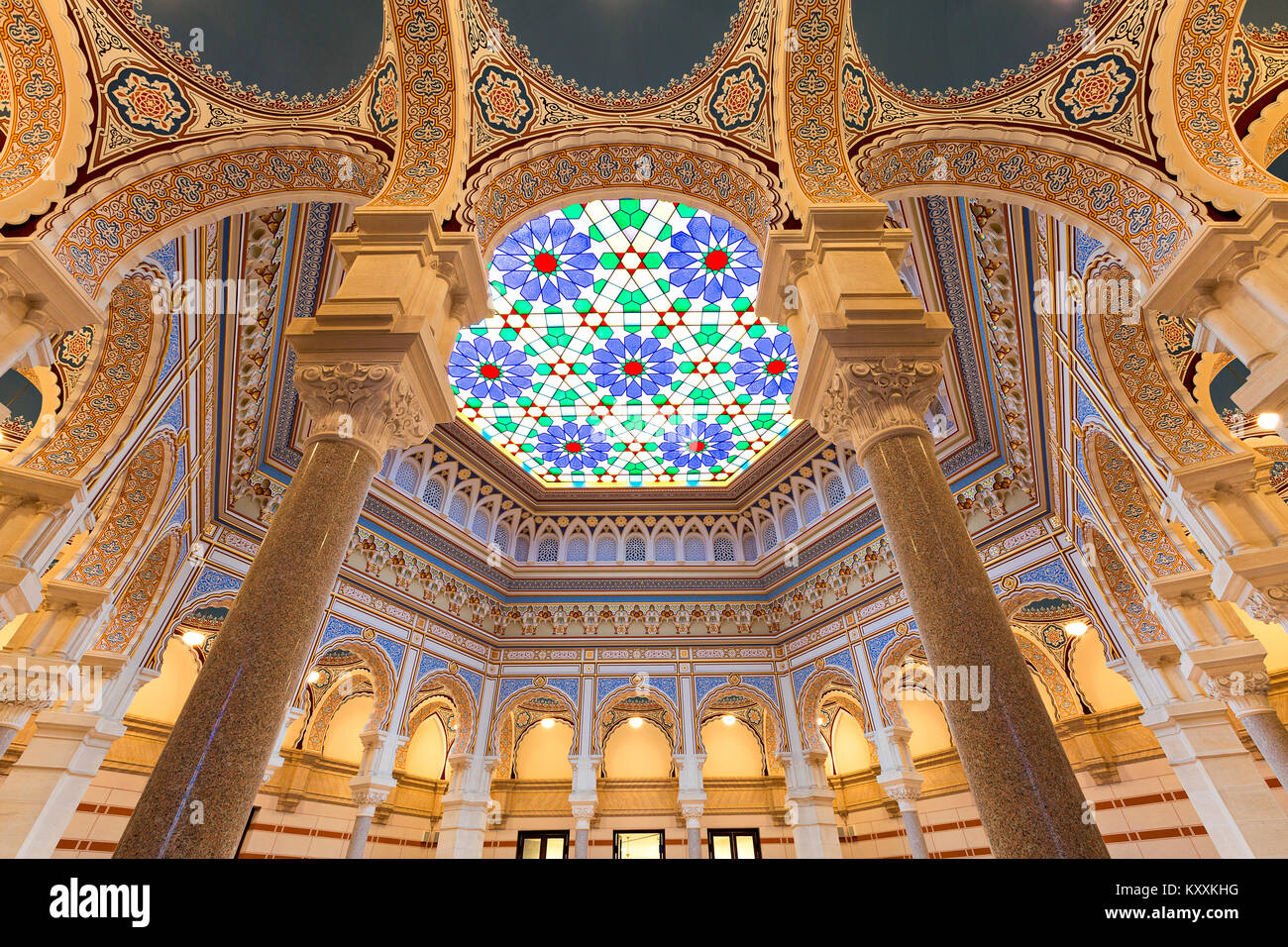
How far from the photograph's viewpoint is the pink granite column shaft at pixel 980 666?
2.35 metres

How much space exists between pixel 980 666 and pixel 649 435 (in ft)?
32.4

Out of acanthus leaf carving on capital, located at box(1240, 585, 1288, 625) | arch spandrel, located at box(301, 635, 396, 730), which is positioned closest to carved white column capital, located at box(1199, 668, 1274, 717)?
acanthus leaf carving on capital, located at box(1240, 585, 1288, 625)

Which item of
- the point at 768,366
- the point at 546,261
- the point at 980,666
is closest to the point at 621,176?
the point at 546,261

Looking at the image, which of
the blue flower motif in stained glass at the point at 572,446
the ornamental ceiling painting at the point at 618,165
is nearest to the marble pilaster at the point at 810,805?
the ornamental ceiling painting at the point at 618,165

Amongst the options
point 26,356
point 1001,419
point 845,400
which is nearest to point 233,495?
point 26,356

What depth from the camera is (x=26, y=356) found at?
4.11 meters

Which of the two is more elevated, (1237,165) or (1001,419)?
(1001,419)

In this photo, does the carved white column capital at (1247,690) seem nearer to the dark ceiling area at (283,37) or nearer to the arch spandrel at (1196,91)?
the arch spandrel at (1196,91)

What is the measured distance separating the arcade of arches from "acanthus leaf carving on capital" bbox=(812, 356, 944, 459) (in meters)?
0.03

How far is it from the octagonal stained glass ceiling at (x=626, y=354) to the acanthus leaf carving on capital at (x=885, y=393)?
5.88 meters

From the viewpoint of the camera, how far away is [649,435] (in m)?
12.4
